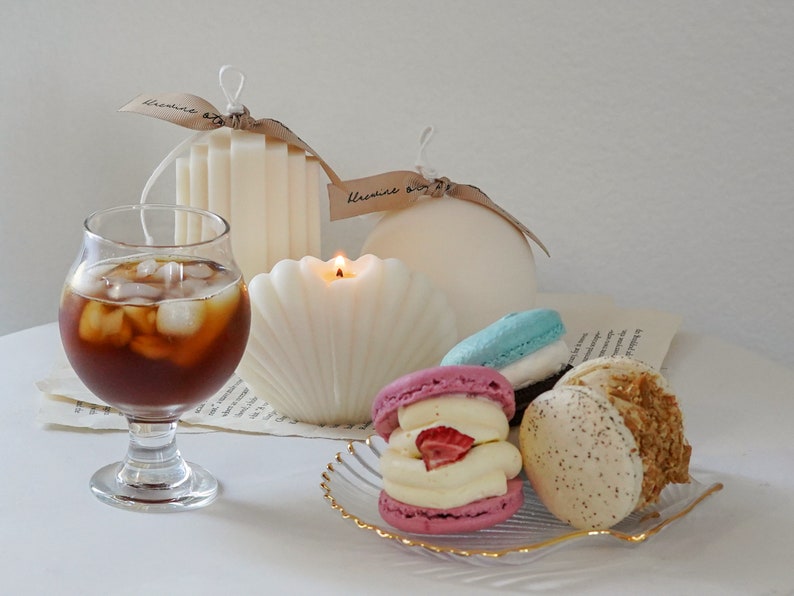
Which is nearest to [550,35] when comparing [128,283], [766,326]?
[766,326]

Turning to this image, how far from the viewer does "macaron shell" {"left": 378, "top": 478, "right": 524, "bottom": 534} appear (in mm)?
607

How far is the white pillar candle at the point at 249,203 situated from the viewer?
89 centimetres

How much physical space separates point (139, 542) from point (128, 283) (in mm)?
154

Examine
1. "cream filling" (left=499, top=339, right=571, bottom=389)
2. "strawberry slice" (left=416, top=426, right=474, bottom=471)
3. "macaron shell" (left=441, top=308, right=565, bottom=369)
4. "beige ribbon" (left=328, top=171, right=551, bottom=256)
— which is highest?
"beige ribbon" (left=328, top=171, right=551, bottom=256)

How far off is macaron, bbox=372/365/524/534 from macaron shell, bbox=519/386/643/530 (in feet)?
0.06

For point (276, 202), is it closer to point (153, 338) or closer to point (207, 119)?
point (207, 119)

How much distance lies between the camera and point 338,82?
1.35 meters

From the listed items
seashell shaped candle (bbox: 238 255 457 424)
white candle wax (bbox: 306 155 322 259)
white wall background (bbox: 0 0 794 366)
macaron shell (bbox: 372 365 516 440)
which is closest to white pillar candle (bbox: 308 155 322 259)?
white candle wax (bbox: 306 155 322 259)

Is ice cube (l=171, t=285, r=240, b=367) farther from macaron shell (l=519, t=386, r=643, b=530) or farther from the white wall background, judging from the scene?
the white wall background

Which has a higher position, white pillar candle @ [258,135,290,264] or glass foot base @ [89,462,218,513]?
white pillar candle @ [258,135,290,264]

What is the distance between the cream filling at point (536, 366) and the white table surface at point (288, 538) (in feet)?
0.39

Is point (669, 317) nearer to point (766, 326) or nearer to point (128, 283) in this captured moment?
point (766, 326)

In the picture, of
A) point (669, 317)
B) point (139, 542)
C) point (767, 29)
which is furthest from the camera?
point (767, 29)

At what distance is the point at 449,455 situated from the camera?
611 millimetres
